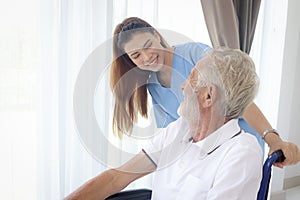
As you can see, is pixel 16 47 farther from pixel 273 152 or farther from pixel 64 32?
pixel 273 152

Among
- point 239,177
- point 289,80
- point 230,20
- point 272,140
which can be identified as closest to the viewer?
point 239,177

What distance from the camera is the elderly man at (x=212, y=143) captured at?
101cm

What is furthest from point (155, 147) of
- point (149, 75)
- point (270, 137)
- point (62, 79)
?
point (62, 79)

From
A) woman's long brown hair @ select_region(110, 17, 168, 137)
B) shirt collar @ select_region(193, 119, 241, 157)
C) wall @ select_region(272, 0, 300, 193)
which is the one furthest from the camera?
wall @ select_region(272, 0, 300, 193)

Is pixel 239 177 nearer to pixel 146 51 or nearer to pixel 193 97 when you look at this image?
pixel 193 97

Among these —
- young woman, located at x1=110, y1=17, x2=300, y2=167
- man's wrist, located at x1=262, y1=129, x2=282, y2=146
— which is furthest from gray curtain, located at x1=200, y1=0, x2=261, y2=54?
man's wrist, located at x1=262, y1=129, x2=282, y2=146

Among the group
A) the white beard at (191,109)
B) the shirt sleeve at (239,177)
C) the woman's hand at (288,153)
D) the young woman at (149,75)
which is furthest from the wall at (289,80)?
the shirt sleeve at (239,177)

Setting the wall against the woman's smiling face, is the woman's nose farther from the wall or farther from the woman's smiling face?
the wall

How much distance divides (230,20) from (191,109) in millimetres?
1090

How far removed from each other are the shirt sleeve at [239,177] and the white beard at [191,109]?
20 centimetres

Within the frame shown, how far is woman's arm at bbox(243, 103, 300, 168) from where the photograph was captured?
1148 mm

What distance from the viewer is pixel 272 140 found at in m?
1.25

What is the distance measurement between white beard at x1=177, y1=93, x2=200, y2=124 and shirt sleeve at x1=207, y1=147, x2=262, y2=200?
0.20 metres

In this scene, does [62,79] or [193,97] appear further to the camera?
[62,79]
